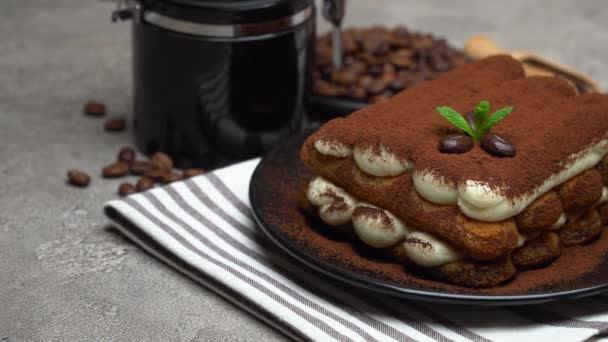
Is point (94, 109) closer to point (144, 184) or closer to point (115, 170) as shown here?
point (115, 170)

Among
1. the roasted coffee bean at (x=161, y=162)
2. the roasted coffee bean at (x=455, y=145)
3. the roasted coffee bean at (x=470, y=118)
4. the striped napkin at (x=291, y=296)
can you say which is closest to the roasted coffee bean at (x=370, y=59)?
the roasted coffee bean at (x=161, y=162)

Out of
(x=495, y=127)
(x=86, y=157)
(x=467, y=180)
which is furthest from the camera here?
(x=86, y=157)

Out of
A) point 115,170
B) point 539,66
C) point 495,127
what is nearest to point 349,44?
point 539,66

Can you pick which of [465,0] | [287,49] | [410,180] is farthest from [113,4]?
[410,180]

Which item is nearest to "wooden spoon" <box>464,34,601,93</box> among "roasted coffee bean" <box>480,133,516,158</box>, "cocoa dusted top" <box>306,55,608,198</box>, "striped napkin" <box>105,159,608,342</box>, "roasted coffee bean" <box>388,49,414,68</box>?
"roasted coffee bean" <box>388,49,414,68</box>

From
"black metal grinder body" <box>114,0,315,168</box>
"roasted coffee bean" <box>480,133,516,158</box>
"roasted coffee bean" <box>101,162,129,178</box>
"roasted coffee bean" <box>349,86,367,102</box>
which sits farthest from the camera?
"roasted coffee bean" <box>349,86,367,102</box>

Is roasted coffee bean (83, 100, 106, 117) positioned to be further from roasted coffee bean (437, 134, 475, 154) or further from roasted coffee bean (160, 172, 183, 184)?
roasted coffee bean (437, 134, 475, 154)
